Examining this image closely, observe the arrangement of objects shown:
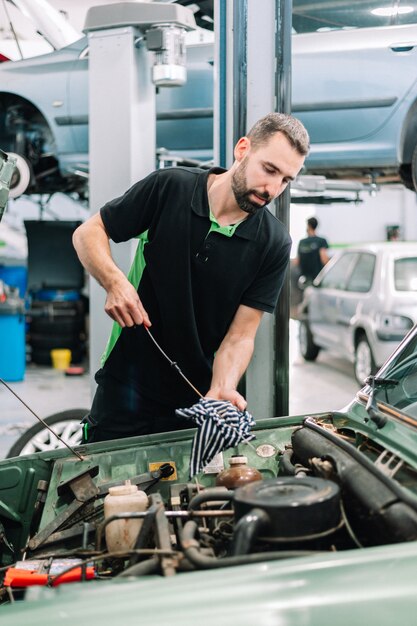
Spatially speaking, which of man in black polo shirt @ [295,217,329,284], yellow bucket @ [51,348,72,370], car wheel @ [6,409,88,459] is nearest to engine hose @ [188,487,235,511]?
car wheel @ [6,409,88,459]

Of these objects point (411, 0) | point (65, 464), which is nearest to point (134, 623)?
point (65, 464)

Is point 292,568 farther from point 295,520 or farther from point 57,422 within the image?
point 57,422

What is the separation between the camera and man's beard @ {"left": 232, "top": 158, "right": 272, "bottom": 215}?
2.52 meters

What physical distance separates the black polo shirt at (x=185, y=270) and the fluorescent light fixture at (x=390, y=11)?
3.43 meters

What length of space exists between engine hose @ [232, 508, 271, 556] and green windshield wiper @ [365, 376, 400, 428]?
0.63m

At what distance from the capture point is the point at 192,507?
1806 mm

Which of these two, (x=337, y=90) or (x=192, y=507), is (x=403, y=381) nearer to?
(x=192, y=507)

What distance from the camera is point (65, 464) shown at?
7.76ft

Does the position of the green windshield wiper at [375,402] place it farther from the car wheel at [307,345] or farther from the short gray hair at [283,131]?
the car wheel at [307,345]

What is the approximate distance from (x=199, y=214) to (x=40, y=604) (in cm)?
162

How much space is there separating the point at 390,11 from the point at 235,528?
193 inches

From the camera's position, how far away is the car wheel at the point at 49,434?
13.7ft

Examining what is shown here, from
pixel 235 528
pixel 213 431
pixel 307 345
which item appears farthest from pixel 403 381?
pixel 307 345

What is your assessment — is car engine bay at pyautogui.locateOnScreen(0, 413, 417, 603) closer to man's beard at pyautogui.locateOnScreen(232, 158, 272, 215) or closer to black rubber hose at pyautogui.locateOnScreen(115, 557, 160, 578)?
black rubber hose at pyautogui.locateOnScreen(115, 557, 160, 578)
